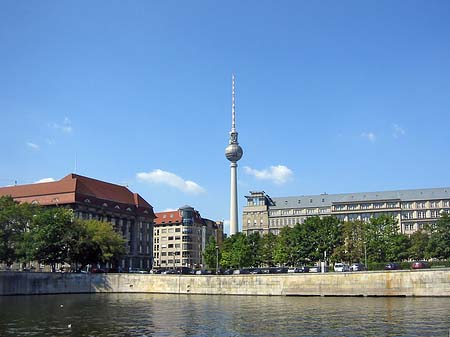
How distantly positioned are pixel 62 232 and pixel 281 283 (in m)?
47.0

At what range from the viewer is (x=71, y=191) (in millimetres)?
153625

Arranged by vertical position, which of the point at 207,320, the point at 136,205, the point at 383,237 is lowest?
the point at 207,320

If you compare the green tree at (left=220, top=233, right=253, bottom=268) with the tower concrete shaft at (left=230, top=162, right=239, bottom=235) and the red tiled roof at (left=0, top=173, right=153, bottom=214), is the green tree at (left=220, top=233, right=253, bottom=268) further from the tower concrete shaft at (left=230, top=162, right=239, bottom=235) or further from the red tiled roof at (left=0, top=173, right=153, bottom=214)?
the tower concrete shaft at (left=230, top=162, right=239, bottom=235)

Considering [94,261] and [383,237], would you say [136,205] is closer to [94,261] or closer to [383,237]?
[94,261]

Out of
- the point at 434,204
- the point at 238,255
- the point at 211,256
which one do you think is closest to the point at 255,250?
the point at 238,255

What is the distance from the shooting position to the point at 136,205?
6993 inches

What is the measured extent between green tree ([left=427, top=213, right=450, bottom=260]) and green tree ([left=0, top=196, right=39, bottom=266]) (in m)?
82.5

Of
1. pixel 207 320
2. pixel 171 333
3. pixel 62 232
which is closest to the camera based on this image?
pixel 171 333

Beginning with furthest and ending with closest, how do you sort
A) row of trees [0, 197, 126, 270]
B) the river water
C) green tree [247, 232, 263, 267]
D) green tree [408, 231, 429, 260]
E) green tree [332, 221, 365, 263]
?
1. green tree [247, 232, 263, 267]
2. green tree [332, 221, 365, 263]
3. green tree [408, 231, 429, 260]
4. row of trees [0, 197, 126, 270]
5. the river water

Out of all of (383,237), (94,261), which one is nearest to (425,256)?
(383,237)

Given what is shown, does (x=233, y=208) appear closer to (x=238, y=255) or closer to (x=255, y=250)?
(x=255, y=250)

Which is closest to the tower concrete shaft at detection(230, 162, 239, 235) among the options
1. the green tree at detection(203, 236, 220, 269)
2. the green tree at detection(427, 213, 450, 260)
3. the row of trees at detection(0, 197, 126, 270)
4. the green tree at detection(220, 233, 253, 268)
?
the green tree at detection(203, 236, 220, 269)

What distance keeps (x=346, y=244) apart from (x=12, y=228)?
72910mm

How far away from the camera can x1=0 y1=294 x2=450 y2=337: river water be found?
46.2 meters
